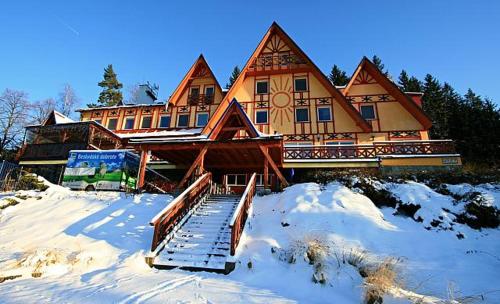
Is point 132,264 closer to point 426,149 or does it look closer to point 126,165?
point 126,165

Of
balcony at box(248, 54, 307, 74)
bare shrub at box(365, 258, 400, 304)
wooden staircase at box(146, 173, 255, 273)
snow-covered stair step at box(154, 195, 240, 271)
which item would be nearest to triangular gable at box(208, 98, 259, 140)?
wooden staircase at box(146, 173, 255, 273)

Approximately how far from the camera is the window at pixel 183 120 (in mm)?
24031

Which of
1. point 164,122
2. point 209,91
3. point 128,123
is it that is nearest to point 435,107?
point 209,91

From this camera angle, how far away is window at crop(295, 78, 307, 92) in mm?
22120

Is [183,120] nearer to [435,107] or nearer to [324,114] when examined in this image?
[324,114]

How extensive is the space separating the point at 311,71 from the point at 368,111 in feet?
17.8

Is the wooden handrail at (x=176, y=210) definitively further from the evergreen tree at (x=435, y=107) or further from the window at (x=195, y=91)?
the evergreen tree at (x=435, y=107)

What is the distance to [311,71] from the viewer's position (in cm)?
2217

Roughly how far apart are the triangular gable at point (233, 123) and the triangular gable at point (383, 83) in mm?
11115

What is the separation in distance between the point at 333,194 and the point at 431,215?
314 centimetres

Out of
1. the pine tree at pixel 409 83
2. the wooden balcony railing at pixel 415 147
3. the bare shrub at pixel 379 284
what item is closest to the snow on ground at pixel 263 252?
the bare shrub at pixel 379 284

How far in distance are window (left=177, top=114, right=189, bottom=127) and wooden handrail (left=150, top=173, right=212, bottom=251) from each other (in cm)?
1312

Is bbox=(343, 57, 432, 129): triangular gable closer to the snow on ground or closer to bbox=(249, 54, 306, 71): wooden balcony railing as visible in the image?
bbox=(249, 54, 306, 71): wooden balcony railing

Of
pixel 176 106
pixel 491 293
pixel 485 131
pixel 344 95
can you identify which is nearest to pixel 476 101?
pixel 485 131
